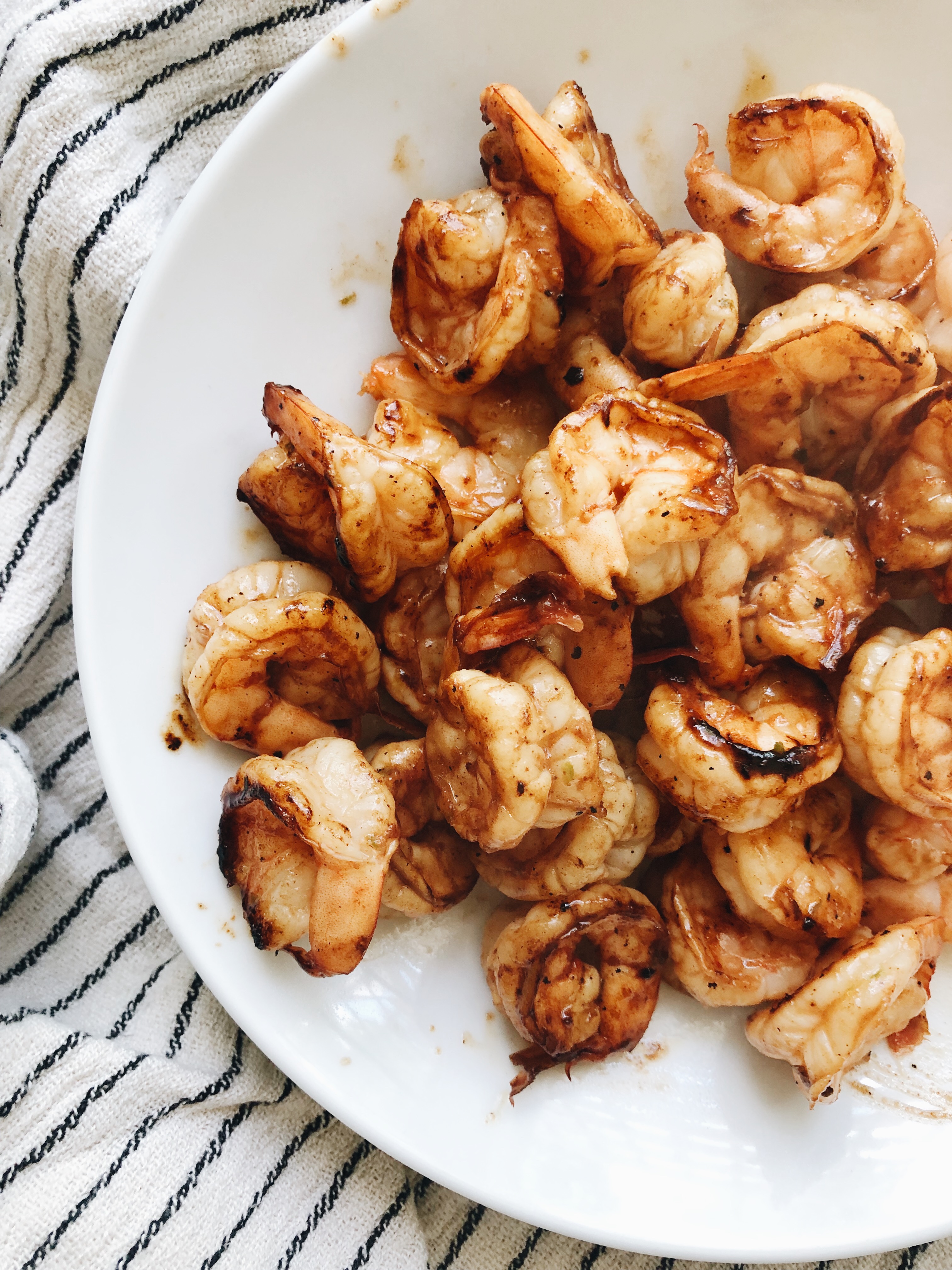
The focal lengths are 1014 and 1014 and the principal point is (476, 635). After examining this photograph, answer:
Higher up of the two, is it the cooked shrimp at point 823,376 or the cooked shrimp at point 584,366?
the cooked shrimp at point 584,366

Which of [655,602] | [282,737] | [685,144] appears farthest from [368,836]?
[685,144]

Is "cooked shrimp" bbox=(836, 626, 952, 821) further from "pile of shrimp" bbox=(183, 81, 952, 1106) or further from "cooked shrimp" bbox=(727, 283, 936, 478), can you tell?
"cooked shrimp" bbox=(727, 283, 936, 478)

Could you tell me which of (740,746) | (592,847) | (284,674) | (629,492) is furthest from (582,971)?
(629,492)

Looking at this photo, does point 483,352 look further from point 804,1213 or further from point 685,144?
point 804,1213

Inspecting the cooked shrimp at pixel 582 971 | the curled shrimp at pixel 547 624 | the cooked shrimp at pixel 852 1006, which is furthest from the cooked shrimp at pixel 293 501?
the cooked shrimp at pixel 852 1006

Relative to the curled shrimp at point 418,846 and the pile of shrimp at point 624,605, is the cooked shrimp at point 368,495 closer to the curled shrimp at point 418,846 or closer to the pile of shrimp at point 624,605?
the pile of shrimp at point 624,605
